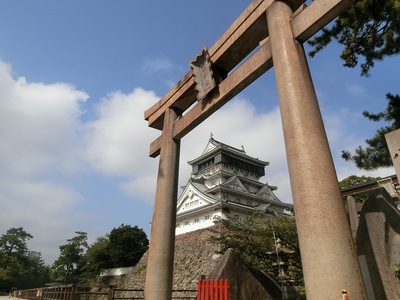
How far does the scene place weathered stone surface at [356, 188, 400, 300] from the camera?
11.7 feet

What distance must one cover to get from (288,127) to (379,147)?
22.6 ft

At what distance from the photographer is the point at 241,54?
4977 mm

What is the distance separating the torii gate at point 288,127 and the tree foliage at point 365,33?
11.1ft

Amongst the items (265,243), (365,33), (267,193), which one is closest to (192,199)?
(267,193)

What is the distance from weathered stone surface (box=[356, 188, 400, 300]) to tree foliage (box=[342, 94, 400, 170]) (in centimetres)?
475

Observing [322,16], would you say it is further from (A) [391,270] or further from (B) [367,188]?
(B) [367,188]

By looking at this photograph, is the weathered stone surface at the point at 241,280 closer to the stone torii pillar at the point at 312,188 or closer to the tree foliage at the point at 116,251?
the stone torii pillar at the point at 312,188

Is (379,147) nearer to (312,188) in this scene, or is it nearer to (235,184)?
(312,188)

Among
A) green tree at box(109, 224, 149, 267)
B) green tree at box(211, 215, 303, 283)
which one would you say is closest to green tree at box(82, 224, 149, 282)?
green tree at box(109, 224, 149, 267)

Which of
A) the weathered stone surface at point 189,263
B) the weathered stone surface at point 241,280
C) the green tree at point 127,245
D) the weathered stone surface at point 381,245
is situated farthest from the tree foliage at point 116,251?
the weathered stone surface at point 381,245

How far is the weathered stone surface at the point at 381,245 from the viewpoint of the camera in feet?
11.7

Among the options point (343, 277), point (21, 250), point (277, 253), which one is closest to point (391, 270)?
point (343, 277)

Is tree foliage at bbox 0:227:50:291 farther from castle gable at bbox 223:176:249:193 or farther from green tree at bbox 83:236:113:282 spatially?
castle gable at bbox 223:176:249:193

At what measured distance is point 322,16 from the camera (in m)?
3.47
